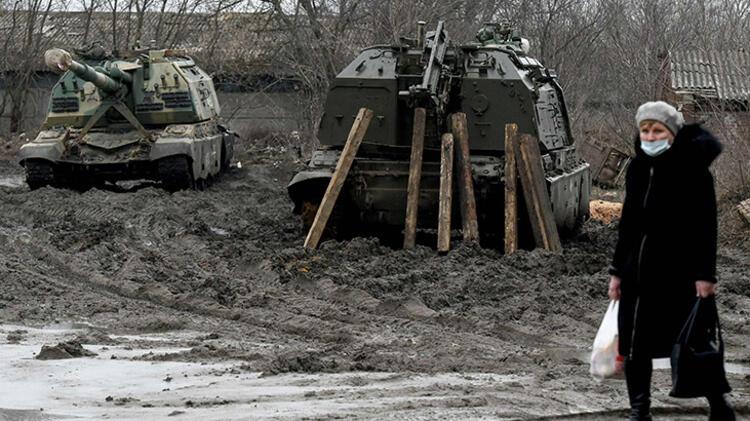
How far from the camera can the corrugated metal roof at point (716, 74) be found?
20.6 metres

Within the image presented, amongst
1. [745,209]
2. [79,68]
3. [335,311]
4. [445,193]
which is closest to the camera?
[335,311]

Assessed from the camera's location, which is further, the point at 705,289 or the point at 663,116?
the point at 663,116

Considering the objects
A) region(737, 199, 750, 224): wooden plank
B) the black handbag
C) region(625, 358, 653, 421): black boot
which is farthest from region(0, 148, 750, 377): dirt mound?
the black handbag

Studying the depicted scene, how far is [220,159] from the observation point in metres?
26.0

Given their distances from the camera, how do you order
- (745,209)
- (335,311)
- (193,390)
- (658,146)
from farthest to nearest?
1. (745,209)
2. (335,311)
3. (193,390)
4. (658,146)

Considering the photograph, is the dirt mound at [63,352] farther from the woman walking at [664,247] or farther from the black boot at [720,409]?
the black boot at [720,409]

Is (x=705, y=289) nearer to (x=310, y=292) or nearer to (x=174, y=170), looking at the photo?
(x=310, y=292)

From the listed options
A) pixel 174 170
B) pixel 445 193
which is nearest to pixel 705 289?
pixel 445 193

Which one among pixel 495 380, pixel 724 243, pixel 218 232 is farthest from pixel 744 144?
pixel 495 380

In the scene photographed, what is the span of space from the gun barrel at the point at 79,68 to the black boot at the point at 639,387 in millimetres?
14247

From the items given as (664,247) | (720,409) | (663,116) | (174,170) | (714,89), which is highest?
(663,116)

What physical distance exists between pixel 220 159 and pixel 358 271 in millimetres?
13404

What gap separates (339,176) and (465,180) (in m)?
1.27

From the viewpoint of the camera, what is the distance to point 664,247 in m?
6.68
